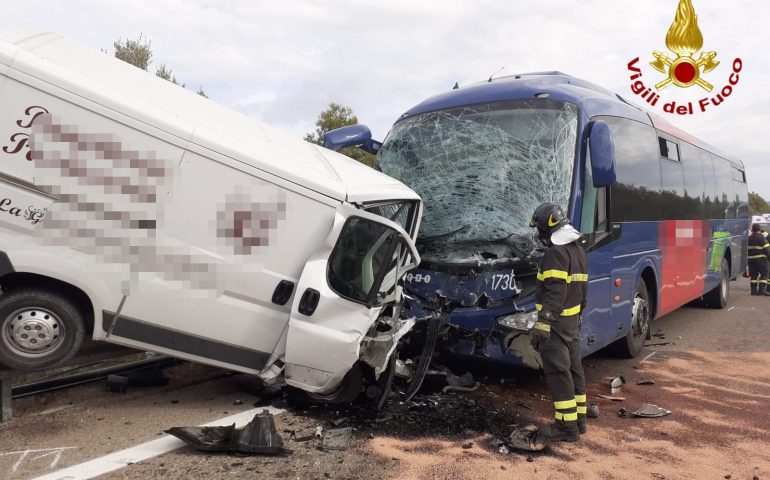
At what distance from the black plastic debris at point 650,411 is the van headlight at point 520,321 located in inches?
50.5

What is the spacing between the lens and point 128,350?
15.3 ft

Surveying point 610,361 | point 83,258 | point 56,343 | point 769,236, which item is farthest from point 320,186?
point 769,236

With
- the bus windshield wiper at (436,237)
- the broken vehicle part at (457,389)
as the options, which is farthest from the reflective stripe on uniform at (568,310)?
the broken vehicle part at (457,389)

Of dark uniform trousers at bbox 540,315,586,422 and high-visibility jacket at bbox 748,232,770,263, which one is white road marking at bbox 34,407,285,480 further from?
high-visibility jacket at bbox 748,232,770,263

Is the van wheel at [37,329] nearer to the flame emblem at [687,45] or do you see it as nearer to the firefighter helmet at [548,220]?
the firefighter helmet at [548,220]

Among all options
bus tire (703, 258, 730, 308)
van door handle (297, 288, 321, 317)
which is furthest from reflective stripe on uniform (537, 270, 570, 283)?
bus tire (703, 258, 730, 308)

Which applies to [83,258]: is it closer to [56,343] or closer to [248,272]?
[56,343]

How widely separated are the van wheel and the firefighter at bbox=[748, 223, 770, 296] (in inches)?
562

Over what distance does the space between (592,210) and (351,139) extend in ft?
9.11

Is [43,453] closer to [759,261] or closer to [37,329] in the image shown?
[37,329]

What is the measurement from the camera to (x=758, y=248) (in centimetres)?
1338

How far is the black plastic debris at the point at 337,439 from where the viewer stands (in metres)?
3.95

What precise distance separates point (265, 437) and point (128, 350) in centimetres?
162

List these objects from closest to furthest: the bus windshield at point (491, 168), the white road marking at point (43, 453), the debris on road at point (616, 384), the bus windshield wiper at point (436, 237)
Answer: the white road marking at point (43, 453) < the bus windshield at point (491, 168) < the bus windshield wiper at point (436, 237) < the debris on road at point (616, 384)
